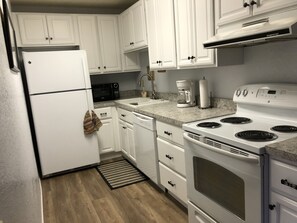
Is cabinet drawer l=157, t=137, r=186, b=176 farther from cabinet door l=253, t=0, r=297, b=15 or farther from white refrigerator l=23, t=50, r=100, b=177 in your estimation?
white refrigerator l=23, t=50, r=100, b=177

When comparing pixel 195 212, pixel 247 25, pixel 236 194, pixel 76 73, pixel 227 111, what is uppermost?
pixel 247 25

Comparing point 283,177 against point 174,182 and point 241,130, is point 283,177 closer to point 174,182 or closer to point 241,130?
point 241,130

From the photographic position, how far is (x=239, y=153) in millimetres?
1342

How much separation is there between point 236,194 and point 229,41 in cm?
99

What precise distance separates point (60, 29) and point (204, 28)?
230cm

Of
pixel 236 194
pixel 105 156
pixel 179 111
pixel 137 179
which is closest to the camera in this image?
pixel 236 194

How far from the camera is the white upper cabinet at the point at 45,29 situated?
3.23 m

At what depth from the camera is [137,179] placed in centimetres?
302

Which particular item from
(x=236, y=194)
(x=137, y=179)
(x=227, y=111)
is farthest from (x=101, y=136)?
(x=236, y=194)

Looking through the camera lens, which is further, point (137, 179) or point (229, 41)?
point (137, 179)

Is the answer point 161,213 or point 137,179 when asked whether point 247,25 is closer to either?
point 161,213

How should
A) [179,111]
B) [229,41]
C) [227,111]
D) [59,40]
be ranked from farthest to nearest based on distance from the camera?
[59,40], [179,111], [227,111], [229,41]

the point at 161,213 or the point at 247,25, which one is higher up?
the point at 247,25

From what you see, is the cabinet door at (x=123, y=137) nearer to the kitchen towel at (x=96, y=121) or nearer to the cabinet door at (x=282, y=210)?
the kitchen towel at (x=96, y=121)
